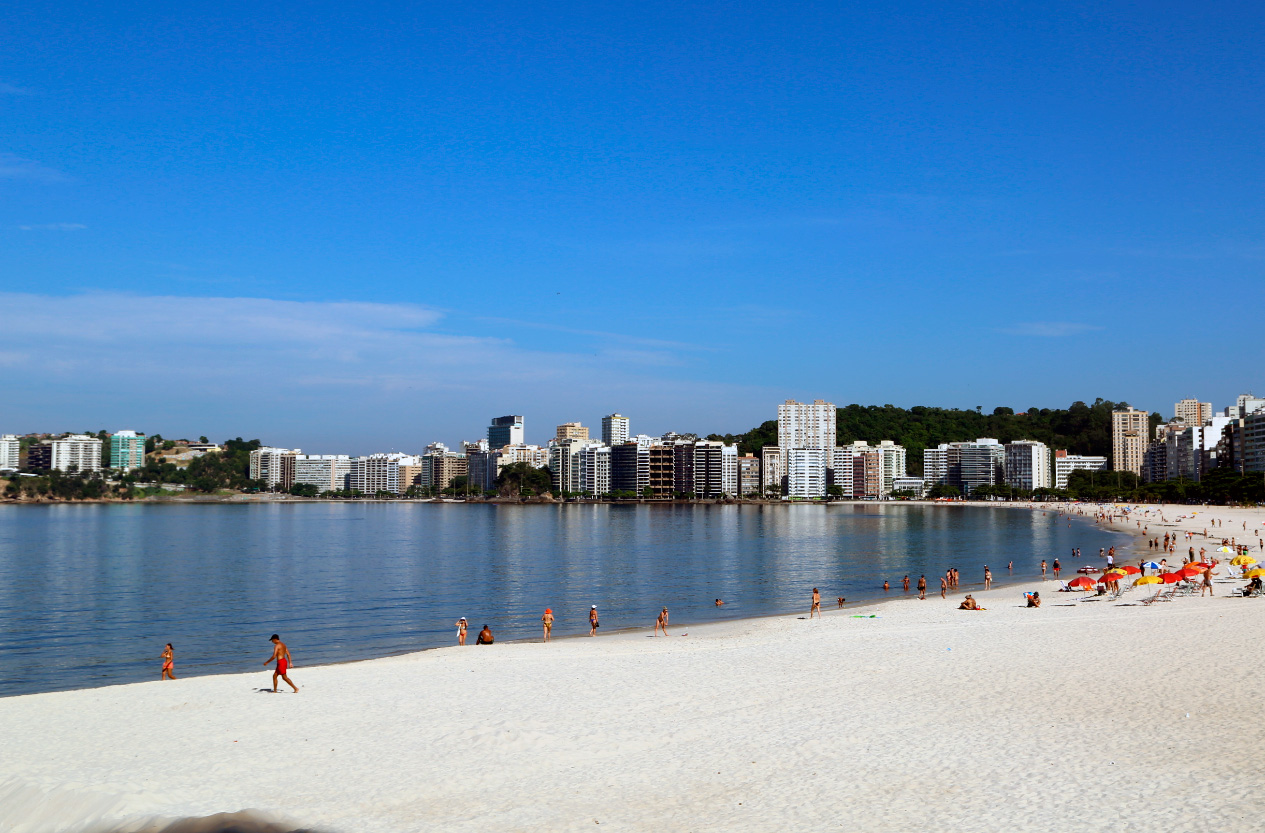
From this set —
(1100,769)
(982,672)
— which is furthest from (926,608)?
(1100,769)

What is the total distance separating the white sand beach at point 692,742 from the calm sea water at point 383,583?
7138mm

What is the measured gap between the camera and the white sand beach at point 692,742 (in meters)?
10.6

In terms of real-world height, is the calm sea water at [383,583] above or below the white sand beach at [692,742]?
below

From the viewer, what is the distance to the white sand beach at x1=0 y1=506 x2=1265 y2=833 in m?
10.6

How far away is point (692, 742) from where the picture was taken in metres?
13.4

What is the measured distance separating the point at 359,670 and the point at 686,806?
40.2 ft

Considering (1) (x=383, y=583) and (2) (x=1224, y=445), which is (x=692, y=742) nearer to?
(1) (x=383, y=583)

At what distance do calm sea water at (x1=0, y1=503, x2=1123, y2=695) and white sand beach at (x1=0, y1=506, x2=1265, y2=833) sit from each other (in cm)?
714

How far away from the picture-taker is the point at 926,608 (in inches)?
1260

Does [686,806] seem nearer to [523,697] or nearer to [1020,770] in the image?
[1020,770]

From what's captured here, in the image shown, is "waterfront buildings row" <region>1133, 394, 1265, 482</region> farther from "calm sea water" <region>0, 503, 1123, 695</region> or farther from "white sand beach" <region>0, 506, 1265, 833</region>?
"white sand beach" <region>0, 506, 1265, 833</region>

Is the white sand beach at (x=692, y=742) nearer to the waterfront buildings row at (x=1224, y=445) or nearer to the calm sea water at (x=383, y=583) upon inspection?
the calm sea water at (x=383, y=583)

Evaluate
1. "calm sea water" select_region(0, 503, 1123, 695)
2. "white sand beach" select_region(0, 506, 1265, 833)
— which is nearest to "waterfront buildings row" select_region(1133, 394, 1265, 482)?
"calm sea water" select_region(0, 503, 1123, 695)

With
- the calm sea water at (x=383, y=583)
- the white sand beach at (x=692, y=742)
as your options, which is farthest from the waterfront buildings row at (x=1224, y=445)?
the white sand beach at (x=692, y=742)
